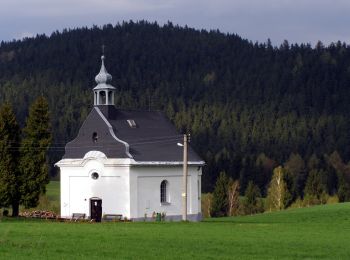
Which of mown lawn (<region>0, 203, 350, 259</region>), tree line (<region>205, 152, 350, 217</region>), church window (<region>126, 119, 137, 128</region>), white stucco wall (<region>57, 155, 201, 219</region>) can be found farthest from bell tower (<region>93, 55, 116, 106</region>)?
tree line (<region>205, 152, 350, 217</region>)

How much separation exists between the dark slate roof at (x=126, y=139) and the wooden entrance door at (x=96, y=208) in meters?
3.38

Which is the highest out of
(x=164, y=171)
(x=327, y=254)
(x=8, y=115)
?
(x=8, y=115)

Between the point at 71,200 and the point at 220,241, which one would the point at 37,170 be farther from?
the point at 220,241

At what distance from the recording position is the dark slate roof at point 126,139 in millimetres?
59594

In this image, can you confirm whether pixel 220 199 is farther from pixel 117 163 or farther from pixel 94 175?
pixel 117 163

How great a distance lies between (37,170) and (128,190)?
640 cm

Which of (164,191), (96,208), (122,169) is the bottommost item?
(96,208)

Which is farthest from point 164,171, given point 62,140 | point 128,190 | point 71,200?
point 62,140

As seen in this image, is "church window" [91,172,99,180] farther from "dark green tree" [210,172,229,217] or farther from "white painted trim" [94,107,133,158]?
"dark green tree" [210,172,229,217]

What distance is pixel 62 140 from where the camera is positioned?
179m

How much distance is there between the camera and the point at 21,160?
189 ft

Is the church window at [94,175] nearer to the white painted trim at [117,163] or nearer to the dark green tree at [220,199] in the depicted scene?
the white painted trim at [117,163]

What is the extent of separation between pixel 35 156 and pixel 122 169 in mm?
6064

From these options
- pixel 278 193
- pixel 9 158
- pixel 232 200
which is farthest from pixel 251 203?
pixel 9 158
